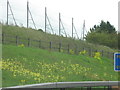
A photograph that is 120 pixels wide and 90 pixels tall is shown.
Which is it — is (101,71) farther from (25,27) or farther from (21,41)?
(25,27)

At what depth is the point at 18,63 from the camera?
1958cm

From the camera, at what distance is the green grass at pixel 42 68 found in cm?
1677

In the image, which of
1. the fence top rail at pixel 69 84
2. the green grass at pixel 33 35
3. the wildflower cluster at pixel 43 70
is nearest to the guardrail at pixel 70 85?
the fence top rail at pixel 69 84

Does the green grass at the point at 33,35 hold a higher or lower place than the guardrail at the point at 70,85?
higher

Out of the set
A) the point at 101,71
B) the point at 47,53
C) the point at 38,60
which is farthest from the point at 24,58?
the point at 101,71

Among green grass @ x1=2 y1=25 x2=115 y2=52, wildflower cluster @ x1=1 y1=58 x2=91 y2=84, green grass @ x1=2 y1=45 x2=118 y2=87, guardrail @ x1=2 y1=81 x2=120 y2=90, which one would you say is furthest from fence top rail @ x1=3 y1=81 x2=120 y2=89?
green grass @ x1=2 y1=25 x2=115 y2=52

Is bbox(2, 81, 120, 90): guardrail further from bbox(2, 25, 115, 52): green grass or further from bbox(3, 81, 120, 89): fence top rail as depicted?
bbox(2, 25, 115, 52): green grass

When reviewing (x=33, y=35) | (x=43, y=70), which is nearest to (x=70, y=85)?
(x=43, y=70)

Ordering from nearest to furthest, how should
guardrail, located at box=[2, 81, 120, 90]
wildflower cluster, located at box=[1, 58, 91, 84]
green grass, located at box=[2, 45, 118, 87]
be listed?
guardrail, located at box=[2, 81, 120, 90]
green grass, located at box=[2, 45, 118, 87]
wildflower cluster, located at box=[1, 58, 91, 84]

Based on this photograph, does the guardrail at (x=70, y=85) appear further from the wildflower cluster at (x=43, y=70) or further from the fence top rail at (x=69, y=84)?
the wildflower cluster at (x=43, y=70)

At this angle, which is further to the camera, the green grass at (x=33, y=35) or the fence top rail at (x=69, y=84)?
the green grass at (x=33, y=35)

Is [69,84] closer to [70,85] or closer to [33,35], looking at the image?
[70,85]

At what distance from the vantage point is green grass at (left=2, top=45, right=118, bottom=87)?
1677cm

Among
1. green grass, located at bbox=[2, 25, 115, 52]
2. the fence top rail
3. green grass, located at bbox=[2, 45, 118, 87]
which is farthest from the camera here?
green grass, located at bbox=[2, 25, 115, 52]
